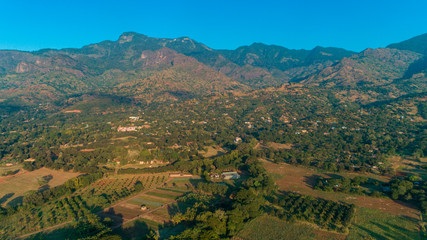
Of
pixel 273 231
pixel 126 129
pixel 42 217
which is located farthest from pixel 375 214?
pixel 126 129

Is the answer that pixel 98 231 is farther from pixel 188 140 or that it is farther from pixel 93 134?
pixel 93 134

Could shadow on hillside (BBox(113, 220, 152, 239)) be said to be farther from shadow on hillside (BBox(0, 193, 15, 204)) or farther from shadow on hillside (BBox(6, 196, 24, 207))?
shadow on hillside (BBox(0, 193, 15, 204))

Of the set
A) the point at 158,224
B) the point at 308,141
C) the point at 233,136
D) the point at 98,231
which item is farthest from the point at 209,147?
the point at 98,231

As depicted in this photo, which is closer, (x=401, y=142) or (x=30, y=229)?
(x=30, y=229)

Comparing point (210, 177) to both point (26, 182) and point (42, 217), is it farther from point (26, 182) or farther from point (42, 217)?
point (26, 182)

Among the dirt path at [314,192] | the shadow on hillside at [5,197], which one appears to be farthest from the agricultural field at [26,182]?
the dirt path at [314,192]

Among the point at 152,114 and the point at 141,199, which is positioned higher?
the point at 152,114

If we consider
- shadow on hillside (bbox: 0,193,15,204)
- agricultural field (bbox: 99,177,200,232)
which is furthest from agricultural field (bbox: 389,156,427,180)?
shadow on hillside (bbox: 0,193,15,204)
